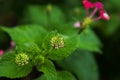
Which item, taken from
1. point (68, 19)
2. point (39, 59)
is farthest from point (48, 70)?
point (68, 19)

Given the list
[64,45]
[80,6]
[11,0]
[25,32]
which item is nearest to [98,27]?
[80,6]

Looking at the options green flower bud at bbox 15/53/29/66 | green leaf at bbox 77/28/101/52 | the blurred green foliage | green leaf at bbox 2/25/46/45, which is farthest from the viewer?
the blurred green foliage

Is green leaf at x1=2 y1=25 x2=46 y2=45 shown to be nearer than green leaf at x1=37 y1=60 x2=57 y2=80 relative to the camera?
No

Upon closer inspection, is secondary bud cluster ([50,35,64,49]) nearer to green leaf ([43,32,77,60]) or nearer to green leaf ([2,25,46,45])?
green leaf ([43,32,77,60])

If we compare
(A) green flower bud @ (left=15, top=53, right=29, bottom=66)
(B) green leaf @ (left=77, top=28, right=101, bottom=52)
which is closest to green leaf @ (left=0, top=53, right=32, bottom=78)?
(A) green flower bud @ (left=15, top=53, right=29, bottom=66)

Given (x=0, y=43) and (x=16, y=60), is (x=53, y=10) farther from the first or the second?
(x=16, y=60)

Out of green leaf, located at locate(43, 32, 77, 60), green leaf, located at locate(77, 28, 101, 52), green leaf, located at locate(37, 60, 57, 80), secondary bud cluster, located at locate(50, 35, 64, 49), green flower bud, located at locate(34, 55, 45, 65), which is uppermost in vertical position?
secondary bud cluster, located at locate(50, 35, 64, 49)

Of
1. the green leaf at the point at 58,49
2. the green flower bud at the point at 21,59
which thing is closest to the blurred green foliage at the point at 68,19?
the green leaf at the point at 58,49

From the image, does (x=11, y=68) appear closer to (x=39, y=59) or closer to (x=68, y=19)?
(x=39, y=59)
